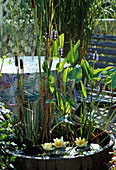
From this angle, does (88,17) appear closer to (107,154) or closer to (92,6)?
(92,6)

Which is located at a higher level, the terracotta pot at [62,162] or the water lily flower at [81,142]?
the water lily flower at [81,142]

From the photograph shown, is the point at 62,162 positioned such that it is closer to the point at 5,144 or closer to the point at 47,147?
the point at 47,147

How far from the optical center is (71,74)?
1741mm

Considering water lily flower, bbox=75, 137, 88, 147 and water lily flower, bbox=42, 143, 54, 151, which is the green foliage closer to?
water lily flower, bbox=42, 143, 54, 151

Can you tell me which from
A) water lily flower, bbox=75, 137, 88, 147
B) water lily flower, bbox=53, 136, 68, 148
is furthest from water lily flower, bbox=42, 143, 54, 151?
water lily flower, bbox=75, 137, 88, 147

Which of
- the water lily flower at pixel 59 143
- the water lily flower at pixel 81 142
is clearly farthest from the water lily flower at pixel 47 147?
the water lily flower at pixel 81 142

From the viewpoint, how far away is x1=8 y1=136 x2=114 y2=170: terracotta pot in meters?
1.65

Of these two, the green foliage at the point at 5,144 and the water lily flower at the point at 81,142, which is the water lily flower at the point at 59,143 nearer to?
the water lily flower at the point at 81,142

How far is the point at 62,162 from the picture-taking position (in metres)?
1.65

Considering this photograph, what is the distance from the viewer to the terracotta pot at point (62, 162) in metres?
1.65

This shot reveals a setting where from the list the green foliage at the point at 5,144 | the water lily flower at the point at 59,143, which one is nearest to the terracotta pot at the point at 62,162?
the green foliage at the point at 5,144

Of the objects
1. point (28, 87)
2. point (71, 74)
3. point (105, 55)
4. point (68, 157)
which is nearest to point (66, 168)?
point (68, 157)

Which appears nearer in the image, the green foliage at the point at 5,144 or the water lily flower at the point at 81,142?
the green foliage at the point at 5,144

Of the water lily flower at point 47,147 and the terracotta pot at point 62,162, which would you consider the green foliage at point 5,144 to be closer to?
the terracotta pot at point 62,162
